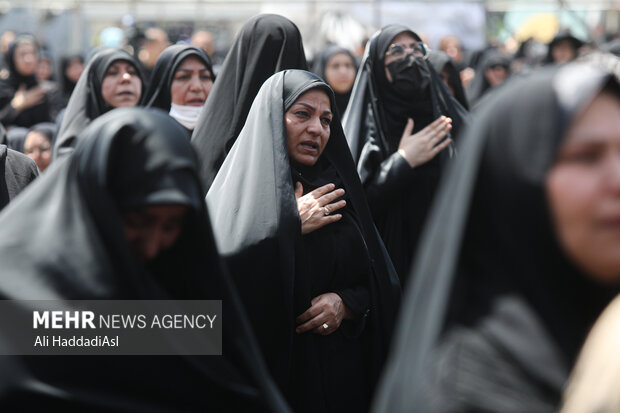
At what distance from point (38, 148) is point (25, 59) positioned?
3029mm

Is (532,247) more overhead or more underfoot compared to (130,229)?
more overhead

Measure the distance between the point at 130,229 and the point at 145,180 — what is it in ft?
0.43

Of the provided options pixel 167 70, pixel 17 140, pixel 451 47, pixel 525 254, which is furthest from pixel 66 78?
pixel 525 254

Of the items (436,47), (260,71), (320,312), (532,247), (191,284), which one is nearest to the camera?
(532,247)

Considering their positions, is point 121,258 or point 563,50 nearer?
point 121,258

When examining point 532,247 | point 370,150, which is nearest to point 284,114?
point 370,150

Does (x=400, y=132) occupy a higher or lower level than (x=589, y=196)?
lower

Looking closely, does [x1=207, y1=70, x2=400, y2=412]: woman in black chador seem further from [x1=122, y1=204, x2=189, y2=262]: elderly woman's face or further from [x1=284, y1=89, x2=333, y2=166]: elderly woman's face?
[x1=122, y1=204, x2=189, y2=262]: elderly woman's face

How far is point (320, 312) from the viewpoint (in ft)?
10.8

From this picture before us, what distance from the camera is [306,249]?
11.2 ft

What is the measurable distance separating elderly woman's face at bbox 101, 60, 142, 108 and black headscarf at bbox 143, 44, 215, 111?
36 centimetres

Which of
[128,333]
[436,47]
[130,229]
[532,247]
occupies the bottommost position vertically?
[436,47]

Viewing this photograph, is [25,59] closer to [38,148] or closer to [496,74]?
[38,148]

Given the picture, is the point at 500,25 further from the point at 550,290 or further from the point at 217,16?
the point at 550,290
